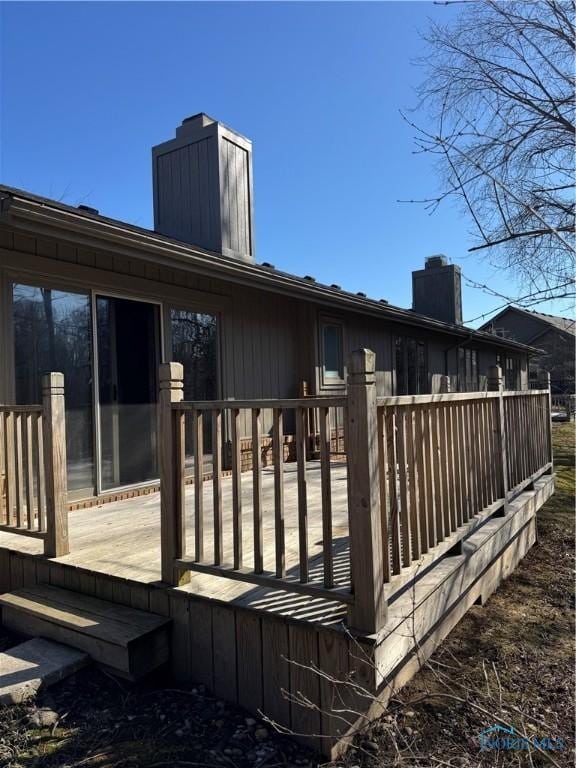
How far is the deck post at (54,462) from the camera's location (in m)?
2.99

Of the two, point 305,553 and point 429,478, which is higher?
point 429,478

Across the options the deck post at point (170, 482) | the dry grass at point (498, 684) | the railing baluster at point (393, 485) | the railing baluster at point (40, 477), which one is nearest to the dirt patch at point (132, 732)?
the dry grass at point (498, 684)

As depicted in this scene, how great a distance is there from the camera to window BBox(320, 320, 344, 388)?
24.9ft

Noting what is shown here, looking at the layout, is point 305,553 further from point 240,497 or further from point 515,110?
point 515,110

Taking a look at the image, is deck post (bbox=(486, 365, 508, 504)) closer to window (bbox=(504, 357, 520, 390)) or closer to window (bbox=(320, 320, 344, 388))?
window (bbox=(320, 320, 344, 388))

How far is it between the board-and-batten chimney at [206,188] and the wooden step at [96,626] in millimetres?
4720

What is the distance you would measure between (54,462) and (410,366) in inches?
329

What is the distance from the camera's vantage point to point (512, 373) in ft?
59.9

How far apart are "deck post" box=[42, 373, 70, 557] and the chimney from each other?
12.9 meters

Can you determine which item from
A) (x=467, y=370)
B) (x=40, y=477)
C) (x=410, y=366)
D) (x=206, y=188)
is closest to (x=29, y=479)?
(x=40, y=477)

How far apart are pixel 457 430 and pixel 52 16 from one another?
7.22 m

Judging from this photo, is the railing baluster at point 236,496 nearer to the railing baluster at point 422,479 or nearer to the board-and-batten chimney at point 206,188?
the railing baluster at point 422,479

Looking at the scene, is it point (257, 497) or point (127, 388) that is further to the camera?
point (127, 388)

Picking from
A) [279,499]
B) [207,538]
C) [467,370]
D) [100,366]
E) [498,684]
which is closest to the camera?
[498,684]
